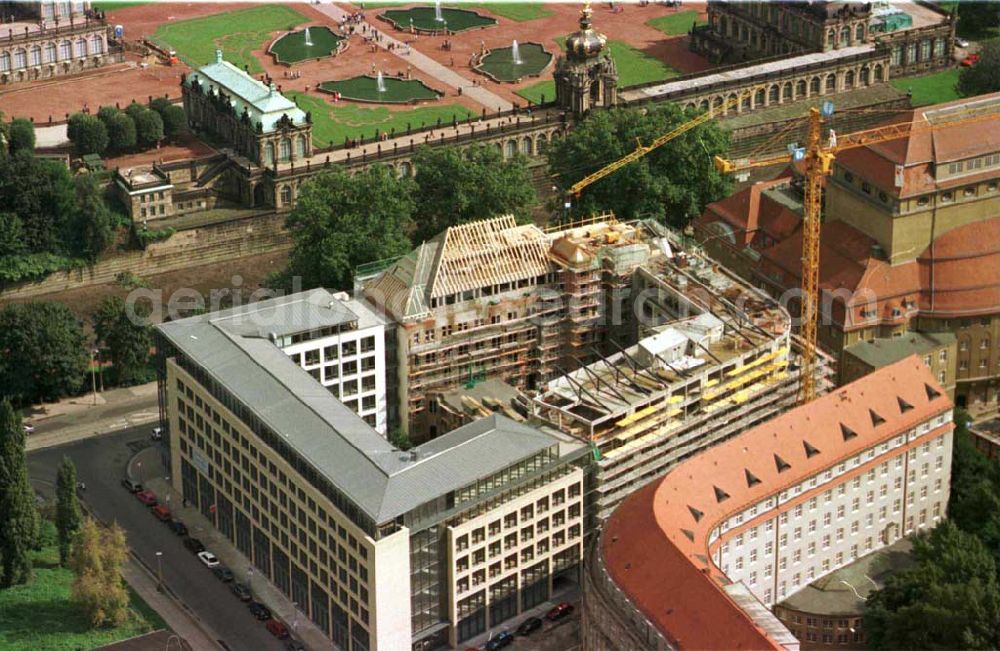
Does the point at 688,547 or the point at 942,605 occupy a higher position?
the point at 688,547

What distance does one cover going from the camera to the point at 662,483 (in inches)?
7569

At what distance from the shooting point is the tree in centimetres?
18938

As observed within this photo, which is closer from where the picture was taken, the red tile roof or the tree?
the red tile roof

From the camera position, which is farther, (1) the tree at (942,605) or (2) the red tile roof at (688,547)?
(1) the tree at (942,605)

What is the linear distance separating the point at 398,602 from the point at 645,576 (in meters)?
24.9

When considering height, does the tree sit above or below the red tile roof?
below

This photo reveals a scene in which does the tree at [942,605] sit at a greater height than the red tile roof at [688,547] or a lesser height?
lesser

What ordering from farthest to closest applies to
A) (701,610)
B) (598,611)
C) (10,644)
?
(10,644) < (598,611) < (701,610)

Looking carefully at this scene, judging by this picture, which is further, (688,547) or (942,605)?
(942,605)

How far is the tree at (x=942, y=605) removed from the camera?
189375 millimetres

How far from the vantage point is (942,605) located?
7520 inches

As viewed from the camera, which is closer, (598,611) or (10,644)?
(598,611)

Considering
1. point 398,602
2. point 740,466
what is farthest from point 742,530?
point 398,602

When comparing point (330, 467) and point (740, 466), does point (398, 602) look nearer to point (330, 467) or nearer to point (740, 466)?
point (330, 467)
